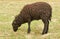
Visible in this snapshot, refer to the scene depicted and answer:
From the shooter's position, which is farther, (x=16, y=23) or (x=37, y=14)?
(x=16, y=23)

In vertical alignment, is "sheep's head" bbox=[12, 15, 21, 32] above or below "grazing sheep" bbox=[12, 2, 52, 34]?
below

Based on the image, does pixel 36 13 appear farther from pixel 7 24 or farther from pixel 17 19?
pixel 7 24

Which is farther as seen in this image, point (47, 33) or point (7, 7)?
point (7, 7)

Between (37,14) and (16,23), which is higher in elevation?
(37,14)

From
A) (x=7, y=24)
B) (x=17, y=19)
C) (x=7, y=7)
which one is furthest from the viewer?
(x=7, y=7)

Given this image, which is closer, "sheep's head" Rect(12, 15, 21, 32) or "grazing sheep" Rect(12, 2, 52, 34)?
"grazing sheep" Rect(12, 2, 52, 34)

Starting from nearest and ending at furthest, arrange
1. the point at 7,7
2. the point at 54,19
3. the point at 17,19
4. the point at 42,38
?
the point at 42,38
the point at 17,19
the point at 54,19
the point at 7,7

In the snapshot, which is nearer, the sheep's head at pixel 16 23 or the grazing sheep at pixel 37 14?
the grazing sheep at pixel 37 14

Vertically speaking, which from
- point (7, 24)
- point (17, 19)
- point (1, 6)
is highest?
point (17, 19)

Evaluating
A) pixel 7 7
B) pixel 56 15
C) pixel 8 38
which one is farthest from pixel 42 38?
pixel 7 7

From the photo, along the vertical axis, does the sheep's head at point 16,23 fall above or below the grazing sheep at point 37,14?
below

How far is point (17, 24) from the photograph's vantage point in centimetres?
1598

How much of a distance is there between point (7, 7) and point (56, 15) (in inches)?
242

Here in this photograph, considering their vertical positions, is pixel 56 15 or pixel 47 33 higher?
pixel 47 33
